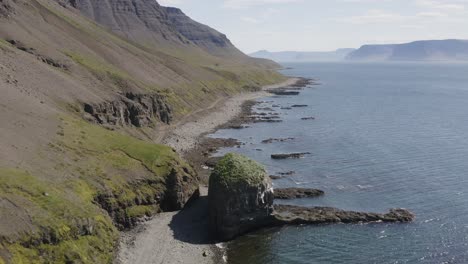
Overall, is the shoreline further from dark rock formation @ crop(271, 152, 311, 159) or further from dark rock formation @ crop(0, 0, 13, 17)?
dark rock formation @ crop(0, 0, 13, 17)

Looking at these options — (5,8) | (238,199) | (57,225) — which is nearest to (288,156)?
(238,199)

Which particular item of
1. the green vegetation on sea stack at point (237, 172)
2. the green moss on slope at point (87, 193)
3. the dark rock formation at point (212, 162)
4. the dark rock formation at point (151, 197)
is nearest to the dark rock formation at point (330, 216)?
the green vegetation on sea stack at point (237, 172)

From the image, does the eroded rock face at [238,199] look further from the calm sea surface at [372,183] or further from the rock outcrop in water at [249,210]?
the calm sea surface at [372,183]

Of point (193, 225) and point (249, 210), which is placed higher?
point (249, 210)

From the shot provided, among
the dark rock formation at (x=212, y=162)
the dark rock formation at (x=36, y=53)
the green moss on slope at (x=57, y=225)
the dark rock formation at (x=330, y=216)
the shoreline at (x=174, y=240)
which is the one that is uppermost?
the dark rock formation at (x=36, y=53)

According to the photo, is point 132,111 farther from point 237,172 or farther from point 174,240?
point 174,240

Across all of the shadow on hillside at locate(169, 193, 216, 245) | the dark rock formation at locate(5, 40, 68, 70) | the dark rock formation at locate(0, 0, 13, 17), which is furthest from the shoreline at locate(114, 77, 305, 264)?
the dark rock formation at locate(0, 0, 13, 17)
